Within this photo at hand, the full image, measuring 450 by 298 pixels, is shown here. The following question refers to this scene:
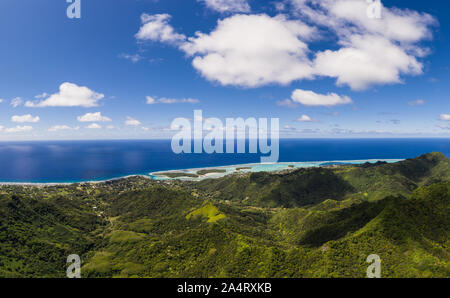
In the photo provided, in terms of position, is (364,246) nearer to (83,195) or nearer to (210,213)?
(210,213)

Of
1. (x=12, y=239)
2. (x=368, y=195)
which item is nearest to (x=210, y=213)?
(x=12, y=239)

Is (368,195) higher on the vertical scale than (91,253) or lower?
higher

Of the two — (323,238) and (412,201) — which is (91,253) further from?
(412,201)

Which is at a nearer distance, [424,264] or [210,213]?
[424,264]
